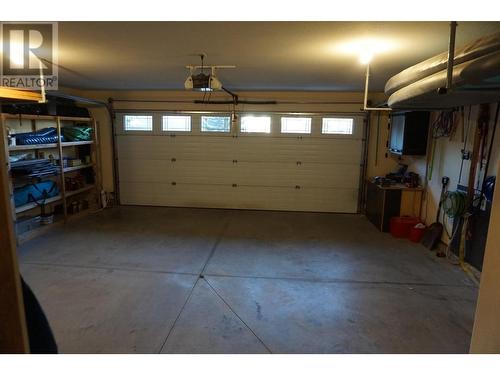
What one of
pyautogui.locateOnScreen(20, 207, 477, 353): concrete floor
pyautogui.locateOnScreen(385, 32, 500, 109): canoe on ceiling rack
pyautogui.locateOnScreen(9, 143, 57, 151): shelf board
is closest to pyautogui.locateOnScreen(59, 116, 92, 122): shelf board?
pyautogui.locateOnScreen(9, 143, 57, 151): shelf board

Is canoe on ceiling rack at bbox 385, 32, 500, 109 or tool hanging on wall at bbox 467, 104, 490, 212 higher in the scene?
canoe on ceiling rack at bbox 385, 32, 500, 109

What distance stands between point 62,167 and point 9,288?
18.2ft

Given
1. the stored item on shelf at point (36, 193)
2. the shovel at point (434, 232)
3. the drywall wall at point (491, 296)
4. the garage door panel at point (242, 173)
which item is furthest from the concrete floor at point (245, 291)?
the garage door panel at point (242, 173)

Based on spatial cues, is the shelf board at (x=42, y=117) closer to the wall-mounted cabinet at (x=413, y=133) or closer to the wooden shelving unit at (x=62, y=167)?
the wooden shelving unit at (x=62, y=167)

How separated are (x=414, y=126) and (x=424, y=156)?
0.58 metres

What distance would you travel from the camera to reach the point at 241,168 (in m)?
6.61

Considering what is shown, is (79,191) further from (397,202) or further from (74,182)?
(397,202)

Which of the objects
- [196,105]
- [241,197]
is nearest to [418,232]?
[241,197]

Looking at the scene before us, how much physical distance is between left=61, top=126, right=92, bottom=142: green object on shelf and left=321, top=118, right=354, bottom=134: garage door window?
4.77 meters

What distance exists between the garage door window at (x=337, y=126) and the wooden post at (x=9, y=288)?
20.2 feet

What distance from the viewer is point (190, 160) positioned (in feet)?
22.0

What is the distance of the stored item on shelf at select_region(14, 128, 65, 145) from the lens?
4.60 m

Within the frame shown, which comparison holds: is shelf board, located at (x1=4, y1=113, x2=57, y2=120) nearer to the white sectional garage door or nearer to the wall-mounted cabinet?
the white sectional garage door
